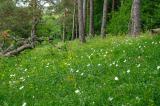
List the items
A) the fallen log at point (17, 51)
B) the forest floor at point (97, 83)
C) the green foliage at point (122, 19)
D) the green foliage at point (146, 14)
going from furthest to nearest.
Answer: the green foliage at point (122, 19)
the green foliage at point (146, 14)
the fallen log at point (17, 51)
the forest floor at point (97, 83)

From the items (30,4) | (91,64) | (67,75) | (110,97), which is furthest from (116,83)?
(30,4)

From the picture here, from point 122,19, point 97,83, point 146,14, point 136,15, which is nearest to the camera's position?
point 97,83

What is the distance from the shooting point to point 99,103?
316 inches

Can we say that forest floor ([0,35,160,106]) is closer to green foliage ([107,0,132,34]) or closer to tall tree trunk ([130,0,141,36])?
tall tree trunk ([130,0,141,36])

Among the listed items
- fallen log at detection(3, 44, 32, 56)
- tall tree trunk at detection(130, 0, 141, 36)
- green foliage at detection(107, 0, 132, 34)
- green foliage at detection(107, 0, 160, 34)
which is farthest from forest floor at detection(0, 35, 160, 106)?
green foliage at detection(107, 0, 132, 34)

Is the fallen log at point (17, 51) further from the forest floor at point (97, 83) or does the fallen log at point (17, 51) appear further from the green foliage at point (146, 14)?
the green foliage at point (146, 14)

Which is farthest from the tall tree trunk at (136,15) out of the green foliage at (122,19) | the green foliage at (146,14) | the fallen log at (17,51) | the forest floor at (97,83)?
the green foliage at (122,19)

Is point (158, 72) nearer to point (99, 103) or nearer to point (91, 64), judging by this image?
point (99, 103)

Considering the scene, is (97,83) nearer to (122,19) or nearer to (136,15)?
(136,15)

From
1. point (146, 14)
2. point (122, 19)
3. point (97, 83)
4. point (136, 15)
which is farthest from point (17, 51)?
point (122, 19)

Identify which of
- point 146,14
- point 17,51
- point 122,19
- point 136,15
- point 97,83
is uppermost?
point 136,15

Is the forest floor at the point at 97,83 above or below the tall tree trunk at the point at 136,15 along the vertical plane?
below

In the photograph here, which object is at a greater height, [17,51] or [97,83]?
[97,83]

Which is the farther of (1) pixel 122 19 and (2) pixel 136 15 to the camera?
(1) pixel 122 19
